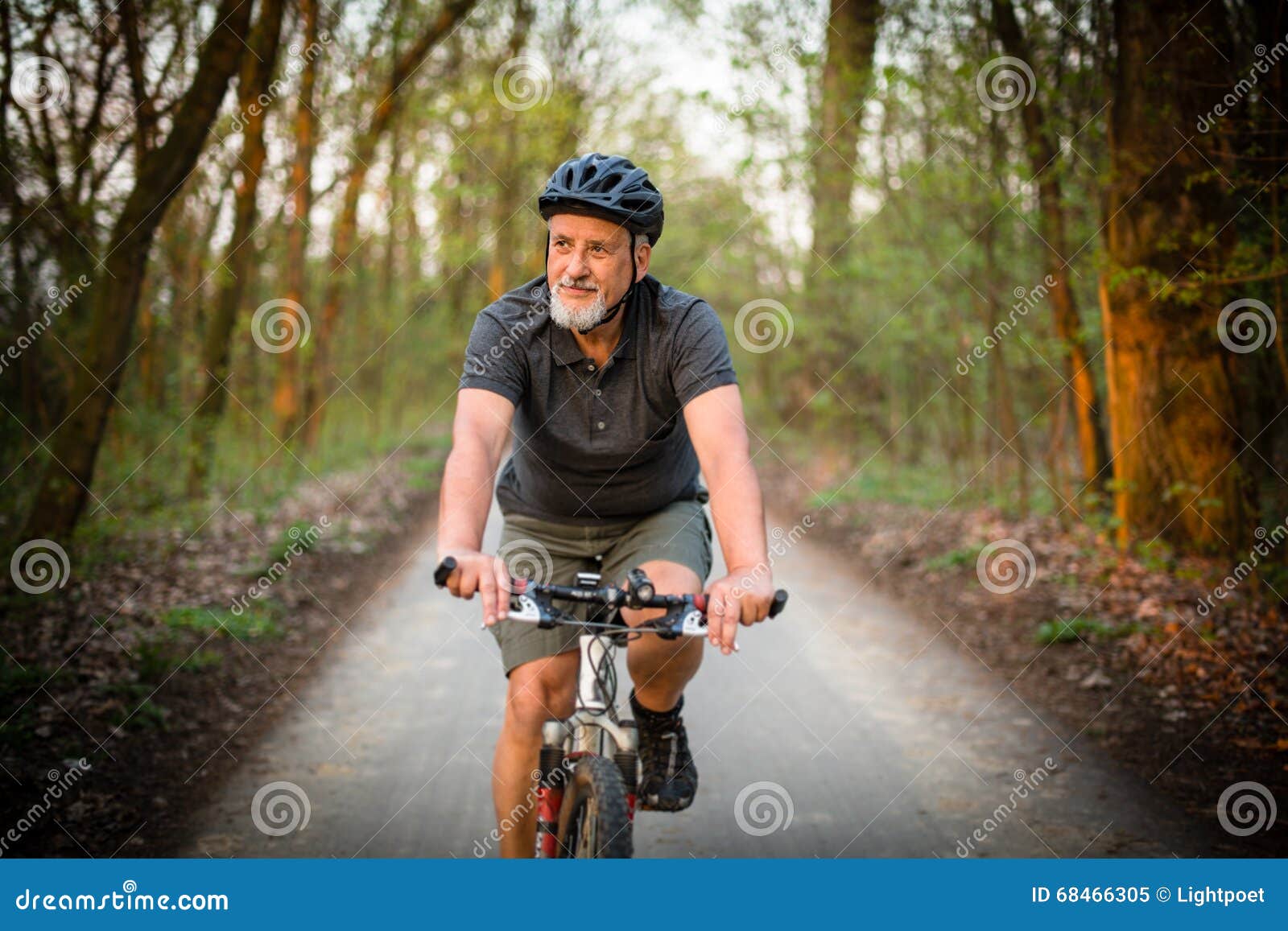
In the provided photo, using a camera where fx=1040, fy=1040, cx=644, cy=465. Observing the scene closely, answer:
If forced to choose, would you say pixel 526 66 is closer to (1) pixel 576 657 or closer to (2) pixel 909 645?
A: (2) pixel 909 645

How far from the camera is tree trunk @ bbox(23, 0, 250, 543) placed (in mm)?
7270

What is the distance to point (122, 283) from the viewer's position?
7.57 metres

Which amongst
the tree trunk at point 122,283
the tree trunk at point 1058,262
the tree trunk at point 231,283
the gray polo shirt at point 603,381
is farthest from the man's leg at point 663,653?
the tree trunk at point 231,283

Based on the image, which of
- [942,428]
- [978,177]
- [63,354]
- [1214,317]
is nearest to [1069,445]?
[942,428]

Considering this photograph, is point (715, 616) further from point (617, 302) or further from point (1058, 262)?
point (1058, 262)

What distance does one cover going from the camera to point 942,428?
15625mm

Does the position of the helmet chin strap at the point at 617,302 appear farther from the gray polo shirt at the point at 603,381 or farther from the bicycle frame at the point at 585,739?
the bicycle frame at the point at 585,739

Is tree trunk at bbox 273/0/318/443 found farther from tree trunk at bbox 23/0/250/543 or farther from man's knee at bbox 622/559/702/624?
man's knee at bbox 622/559/702/624

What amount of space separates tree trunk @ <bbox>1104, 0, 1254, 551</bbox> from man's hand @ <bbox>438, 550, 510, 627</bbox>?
575 centimetres

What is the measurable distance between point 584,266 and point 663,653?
120cm

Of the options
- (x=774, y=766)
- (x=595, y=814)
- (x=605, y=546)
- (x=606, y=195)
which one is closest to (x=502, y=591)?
(x=595, y=814)

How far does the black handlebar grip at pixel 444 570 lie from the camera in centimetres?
244

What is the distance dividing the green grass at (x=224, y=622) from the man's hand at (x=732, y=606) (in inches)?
198

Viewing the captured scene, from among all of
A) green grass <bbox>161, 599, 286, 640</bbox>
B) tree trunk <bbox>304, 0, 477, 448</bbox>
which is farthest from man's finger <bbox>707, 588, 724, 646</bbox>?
tree trunk <bbox>304, 0, 477, 448</bbox>
